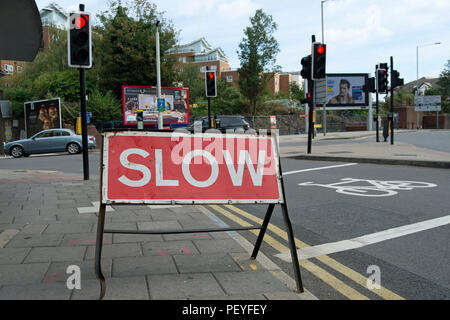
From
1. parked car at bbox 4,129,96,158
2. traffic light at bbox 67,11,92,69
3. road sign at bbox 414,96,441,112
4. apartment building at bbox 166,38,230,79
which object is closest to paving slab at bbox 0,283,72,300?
traffic light at bbox 67,11,92,69

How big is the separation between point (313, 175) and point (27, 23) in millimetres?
7552

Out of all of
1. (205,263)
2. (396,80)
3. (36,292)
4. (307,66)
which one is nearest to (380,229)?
(205,263)

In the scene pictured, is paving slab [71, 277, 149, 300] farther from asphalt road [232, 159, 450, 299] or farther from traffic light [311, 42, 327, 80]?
traffic light [311, 42, 327, 80]

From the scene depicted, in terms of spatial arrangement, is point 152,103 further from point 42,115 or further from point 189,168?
point 189,168

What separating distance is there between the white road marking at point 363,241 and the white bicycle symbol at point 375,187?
6.82ft

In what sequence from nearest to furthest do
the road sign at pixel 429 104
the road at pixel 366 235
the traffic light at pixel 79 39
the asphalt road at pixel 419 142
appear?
the road at pixel 366 235, the traffic light at pixel 79 39, the asphalt road at pixel 419 142, the road sign at pixel 429 104

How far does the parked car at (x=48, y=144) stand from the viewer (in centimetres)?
2186

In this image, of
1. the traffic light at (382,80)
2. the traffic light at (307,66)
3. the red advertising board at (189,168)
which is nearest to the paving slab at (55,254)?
the red advertising board at (189,168)

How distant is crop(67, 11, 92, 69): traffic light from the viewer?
332 inches

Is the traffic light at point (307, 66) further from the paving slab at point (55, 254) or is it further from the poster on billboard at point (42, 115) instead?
the poster on billboard at point (42, 115)

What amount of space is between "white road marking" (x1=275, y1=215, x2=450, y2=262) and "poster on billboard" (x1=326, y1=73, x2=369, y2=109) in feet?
134

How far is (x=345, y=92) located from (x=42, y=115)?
30.0m

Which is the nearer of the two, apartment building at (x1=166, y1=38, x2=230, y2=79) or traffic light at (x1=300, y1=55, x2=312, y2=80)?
traffic light at (x1=300, y1=55, x2=312, y2=80)
